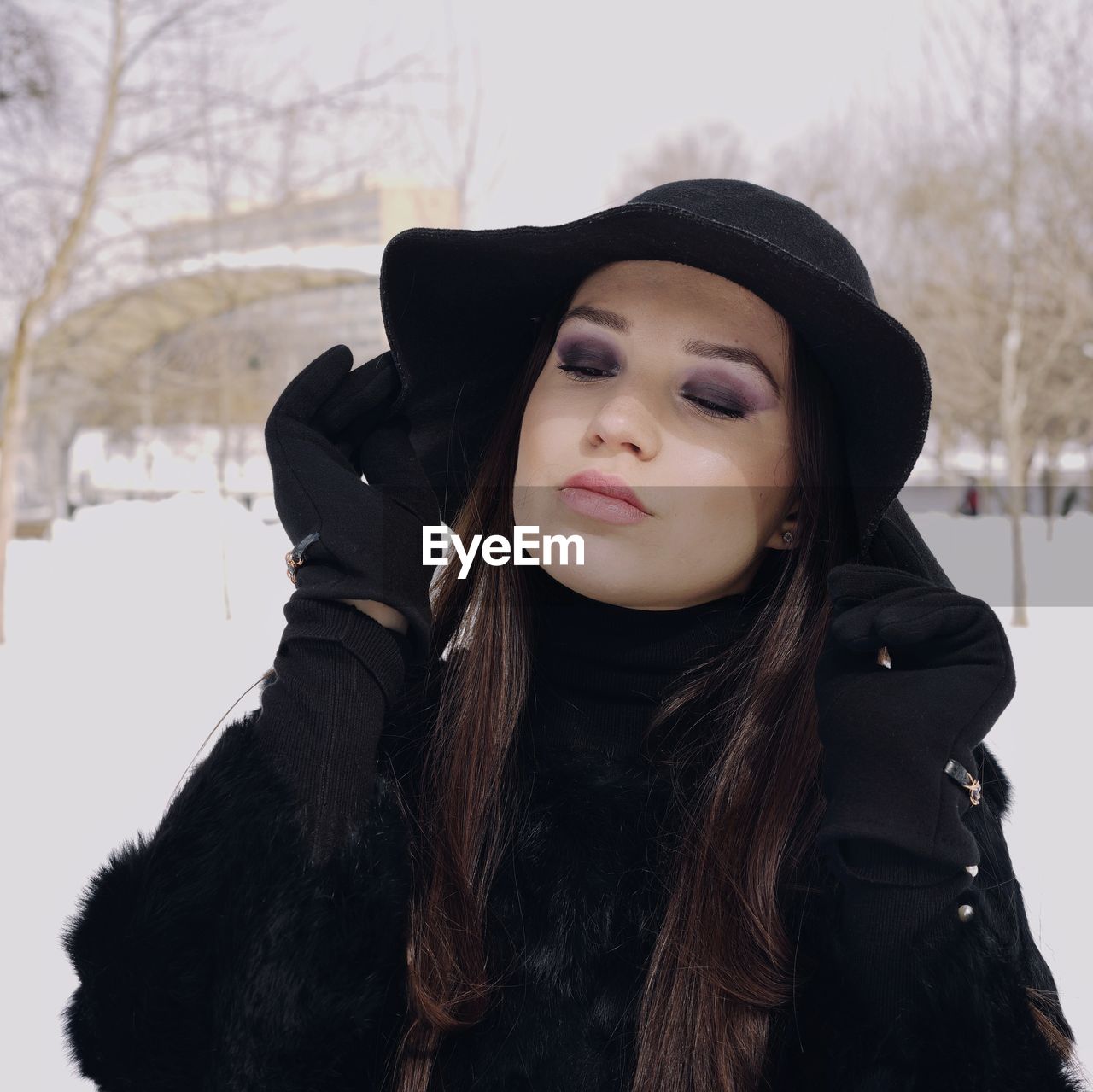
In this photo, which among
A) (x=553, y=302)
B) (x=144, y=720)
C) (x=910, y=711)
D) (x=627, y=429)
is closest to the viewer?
(x=910, y=711)

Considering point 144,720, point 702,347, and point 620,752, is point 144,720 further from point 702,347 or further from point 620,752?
point 702,347

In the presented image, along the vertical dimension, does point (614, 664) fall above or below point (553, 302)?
below

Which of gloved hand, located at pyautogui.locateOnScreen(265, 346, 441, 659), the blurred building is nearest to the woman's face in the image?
gloved hand, located at pyautogui.locateOnScreen(265, 346, 441, 659)

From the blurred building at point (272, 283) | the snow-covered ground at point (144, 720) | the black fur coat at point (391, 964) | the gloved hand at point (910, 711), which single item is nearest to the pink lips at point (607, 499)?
the gloved hand at point (910, 711)

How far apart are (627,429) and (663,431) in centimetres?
7

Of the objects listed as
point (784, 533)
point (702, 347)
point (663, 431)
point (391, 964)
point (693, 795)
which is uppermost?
point (702, 347)

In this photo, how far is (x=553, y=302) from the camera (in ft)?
6.07

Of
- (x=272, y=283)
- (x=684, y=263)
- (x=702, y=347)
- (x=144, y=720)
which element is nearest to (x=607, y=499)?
(x=702, y=347)

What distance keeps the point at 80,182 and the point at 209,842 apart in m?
7.04

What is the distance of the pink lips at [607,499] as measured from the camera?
5.06 feet

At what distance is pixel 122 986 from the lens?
4.69ft

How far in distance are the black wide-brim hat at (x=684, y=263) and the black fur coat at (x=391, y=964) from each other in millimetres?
565

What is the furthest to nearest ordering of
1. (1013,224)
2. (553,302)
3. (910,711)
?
(1013,224), (553,302), (910,711)

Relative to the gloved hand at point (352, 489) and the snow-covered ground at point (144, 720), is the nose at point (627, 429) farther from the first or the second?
the snow-covered ground at point (144, 720)
